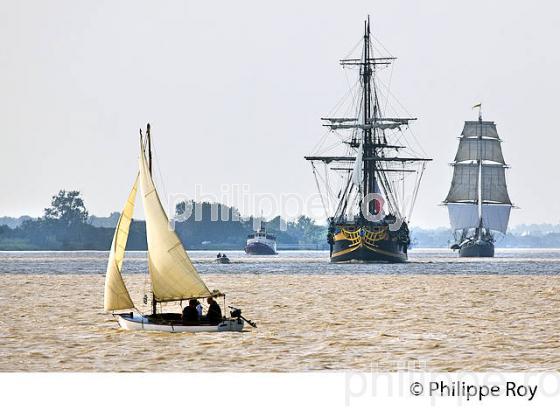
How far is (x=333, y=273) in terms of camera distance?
207ft

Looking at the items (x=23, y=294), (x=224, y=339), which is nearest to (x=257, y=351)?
(x=224, y=339)

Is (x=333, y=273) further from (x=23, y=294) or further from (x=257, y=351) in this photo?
(x=257, y=351)

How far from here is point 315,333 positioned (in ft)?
86.4

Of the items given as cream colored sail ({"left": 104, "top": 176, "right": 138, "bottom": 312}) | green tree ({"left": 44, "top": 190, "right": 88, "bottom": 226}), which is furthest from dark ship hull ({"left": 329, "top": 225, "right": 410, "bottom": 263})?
cream colored sail ({"left": 104, "top": 176, "right": 138, "bottom": 312})

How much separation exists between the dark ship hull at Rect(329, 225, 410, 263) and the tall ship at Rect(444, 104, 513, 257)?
2107 centimetres

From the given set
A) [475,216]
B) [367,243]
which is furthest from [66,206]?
[475,216]

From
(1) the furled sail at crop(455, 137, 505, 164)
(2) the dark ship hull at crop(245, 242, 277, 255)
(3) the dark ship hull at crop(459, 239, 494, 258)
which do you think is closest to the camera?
(1) the furled sail at crop(455, 137, 505, 164)

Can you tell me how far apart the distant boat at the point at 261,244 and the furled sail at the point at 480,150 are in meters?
16.9

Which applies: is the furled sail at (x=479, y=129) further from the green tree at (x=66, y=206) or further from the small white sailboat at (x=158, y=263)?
the small white sailboat at (x=158, y=263)

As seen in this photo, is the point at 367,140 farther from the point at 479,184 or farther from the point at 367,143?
the point at 479,184

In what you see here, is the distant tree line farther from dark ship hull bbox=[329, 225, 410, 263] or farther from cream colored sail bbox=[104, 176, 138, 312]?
dark ship hull bbox=[329, 225, 410, 263]

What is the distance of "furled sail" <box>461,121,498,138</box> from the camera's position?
97188 mm

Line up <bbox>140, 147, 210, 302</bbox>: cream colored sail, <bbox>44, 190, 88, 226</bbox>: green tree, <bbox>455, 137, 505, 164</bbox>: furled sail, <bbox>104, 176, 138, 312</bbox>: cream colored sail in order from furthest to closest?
<bbox>455, 137, 505, 164</bbox>: furled sail < <bbox>44, 190, 88, 226</bbox>: green tree < <bbox>140, 147, 210, 302</bbox>: cream colored sail < <bbox>104, 176, 138, 312</bbox>: cream colored sail

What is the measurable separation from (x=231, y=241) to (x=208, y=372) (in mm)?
67396
